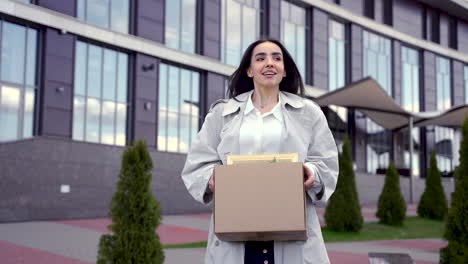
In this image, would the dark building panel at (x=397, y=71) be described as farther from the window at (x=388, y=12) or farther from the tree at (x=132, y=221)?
the tree at (x=132, y=221)

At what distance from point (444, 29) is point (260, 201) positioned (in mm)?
40393

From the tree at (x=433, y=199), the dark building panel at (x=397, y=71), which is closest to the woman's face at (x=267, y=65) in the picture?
the tree at (x=433, y=199)

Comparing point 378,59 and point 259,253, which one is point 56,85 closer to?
point 259,253

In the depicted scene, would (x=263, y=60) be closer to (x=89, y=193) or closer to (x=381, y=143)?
(x=89, y=193)

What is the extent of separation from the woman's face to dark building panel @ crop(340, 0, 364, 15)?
2967cm

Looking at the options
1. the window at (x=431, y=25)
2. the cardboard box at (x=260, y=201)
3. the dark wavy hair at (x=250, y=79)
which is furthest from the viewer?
the window at (x=431, y=25)

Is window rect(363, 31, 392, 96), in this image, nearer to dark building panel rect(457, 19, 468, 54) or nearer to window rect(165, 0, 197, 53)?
dark building panel rect(457, 19, 468, 54)

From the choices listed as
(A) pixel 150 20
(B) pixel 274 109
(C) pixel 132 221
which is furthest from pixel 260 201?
(A) pixel 150 20

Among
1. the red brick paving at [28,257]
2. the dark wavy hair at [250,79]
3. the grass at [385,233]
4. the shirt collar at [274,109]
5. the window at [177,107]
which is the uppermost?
the window at [177,107]

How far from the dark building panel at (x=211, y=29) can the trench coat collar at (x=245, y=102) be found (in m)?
20.6

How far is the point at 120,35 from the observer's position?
19.4m

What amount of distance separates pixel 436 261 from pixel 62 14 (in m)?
14.1

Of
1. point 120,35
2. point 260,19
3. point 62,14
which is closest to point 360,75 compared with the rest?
point 260,19

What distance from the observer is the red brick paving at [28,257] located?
316 inches
